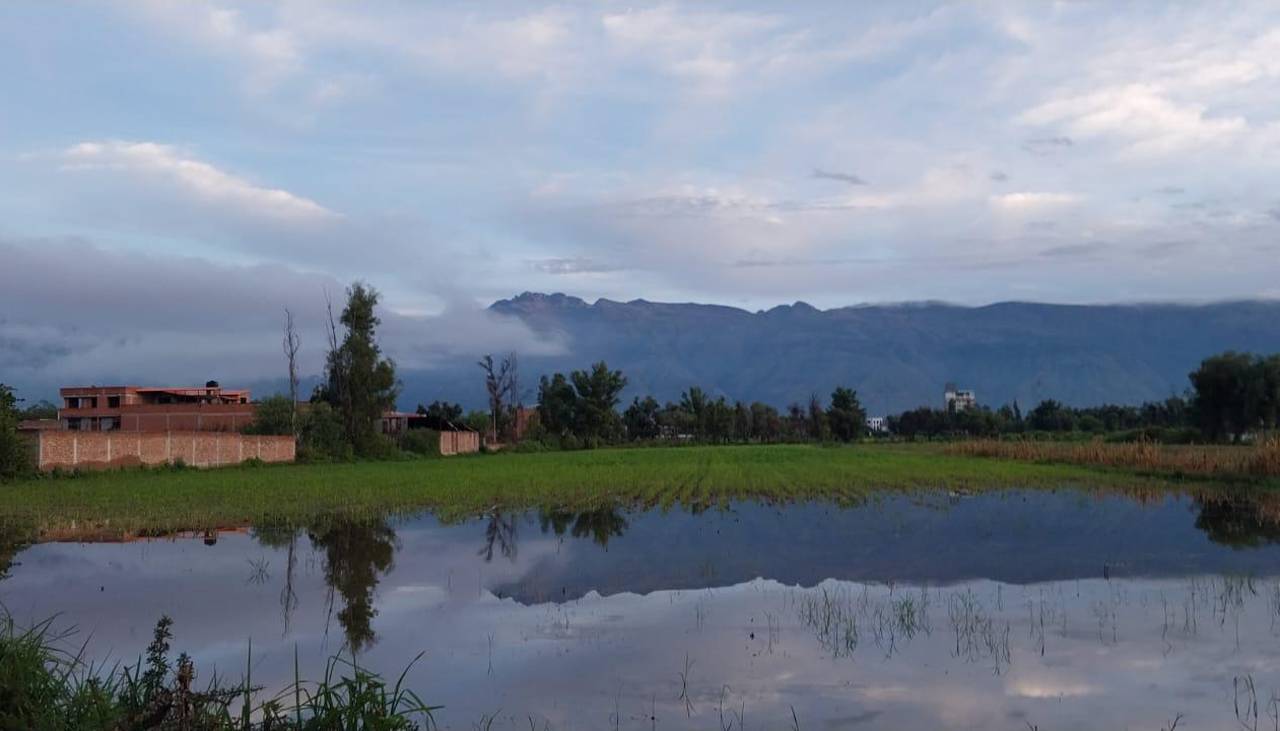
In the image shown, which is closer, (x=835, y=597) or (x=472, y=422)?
(x=835, y=597)

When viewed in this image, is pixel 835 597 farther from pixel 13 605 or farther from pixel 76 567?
pixel 76 567

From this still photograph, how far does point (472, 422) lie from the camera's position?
106562mm

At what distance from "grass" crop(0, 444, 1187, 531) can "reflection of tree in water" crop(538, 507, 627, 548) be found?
2161mm

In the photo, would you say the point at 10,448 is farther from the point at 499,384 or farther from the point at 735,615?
the point at 499,384

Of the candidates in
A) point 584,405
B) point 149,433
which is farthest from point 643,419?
point 149,433

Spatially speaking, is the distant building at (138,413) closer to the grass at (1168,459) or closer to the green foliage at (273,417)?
the green foliage at (273,417)

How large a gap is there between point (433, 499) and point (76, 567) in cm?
1264

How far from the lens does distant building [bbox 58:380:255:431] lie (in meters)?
70.9

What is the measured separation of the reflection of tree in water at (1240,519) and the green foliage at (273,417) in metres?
47.7

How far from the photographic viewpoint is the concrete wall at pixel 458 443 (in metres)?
70.5

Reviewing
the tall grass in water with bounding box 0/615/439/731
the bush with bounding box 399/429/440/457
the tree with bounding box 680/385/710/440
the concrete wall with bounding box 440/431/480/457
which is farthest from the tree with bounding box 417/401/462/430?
the tall grass in water with bounding box 0/615/439/731

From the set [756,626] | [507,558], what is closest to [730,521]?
[507,558]

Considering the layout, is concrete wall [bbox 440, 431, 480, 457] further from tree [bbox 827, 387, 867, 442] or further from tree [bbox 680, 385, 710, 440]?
tree [bbox 827, 387, 867, 442]

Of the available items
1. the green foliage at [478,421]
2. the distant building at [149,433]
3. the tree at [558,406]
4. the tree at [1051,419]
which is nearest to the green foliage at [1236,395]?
the tree at [1051,419]
